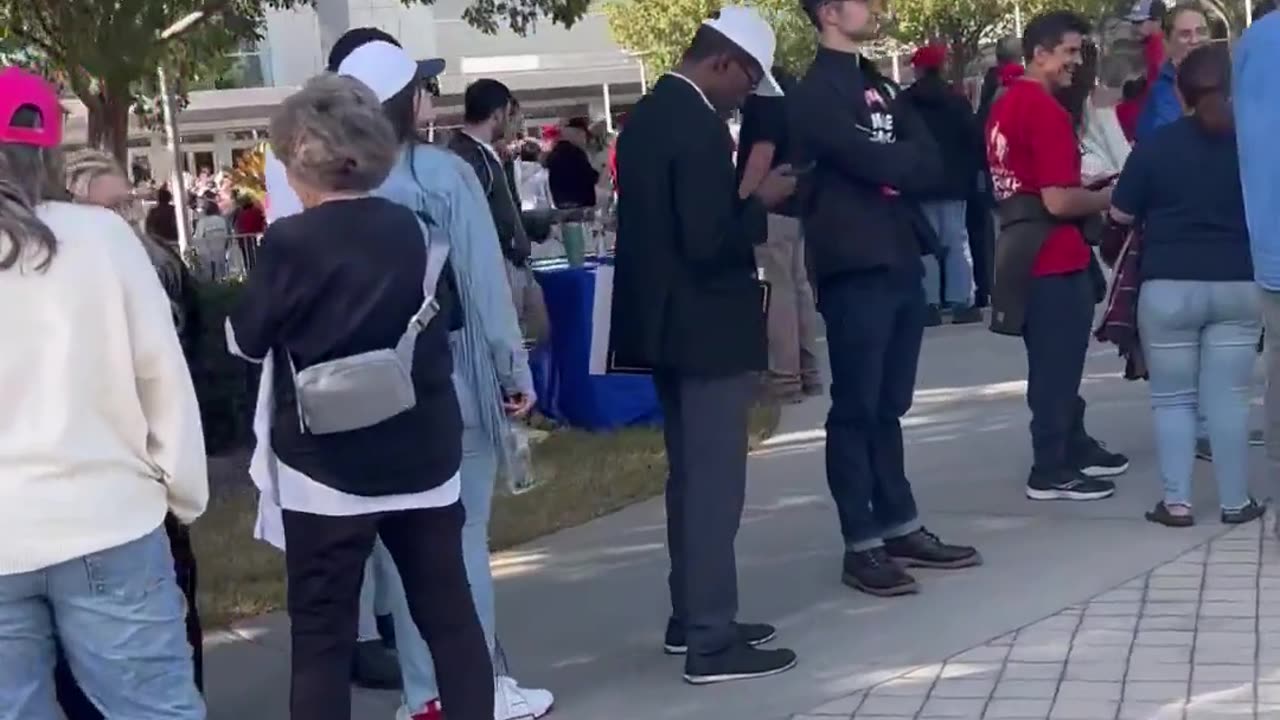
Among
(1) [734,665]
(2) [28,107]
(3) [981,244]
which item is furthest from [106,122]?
(2) [28,107]

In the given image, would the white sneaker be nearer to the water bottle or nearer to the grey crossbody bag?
the water bottle

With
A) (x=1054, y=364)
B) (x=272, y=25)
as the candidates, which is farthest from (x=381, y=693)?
(x=272, y=25)

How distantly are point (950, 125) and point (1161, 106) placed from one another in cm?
465

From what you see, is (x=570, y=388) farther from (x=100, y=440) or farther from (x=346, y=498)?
(x=100, y=440)

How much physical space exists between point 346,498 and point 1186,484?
381 cm

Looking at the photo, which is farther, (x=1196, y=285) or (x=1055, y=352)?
(x=1055, y=352)

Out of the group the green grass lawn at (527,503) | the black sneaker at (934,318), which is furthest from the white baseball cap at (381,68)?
the black sneaker at (934,318)

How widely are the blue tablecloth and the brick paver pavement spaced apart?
395 centimetres

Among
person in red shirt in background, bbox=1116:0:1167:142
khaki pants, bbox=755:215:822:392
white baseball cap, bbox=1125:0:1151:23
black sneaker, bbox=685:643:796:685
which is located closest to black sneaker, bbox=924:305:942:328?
khaki pants, bbox=755:215:822:392

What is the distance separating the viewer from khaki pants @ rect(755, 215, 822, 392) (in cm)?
952

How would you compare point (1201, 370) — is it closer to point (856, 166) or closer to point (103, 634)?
point (856, 166)

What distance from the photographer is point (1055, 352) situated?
7.05 metres

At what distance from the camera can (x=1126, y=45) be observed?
9188 millimetres

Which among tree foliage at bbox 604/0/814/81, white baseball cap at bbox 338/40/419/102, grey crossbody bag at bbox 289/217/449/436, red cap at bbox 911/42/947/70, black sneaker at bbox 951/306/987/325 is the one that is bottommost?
black sneaker at bbox 951/306/987/325
